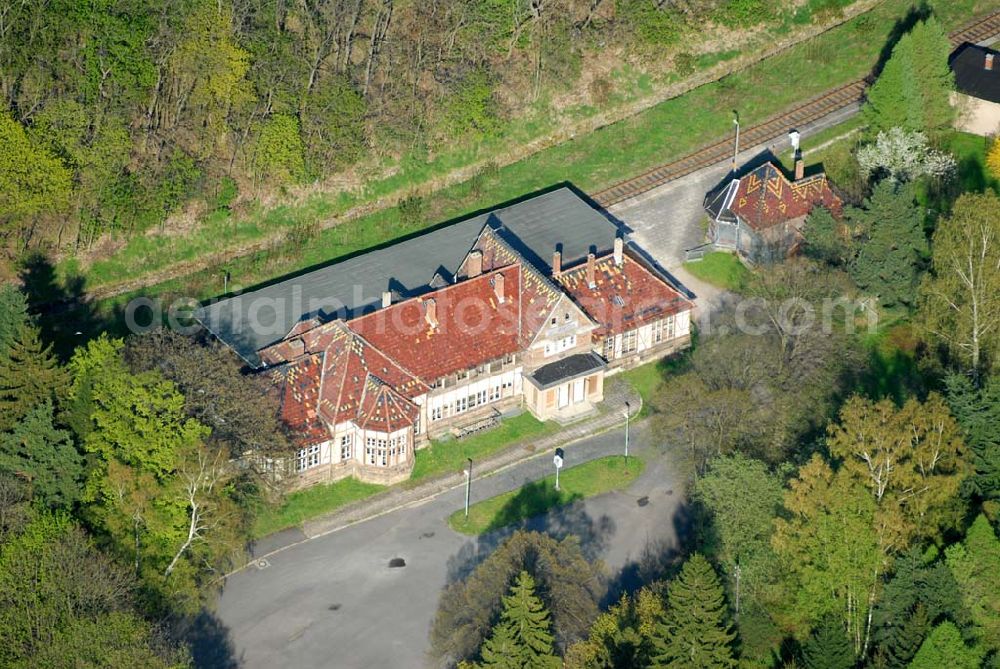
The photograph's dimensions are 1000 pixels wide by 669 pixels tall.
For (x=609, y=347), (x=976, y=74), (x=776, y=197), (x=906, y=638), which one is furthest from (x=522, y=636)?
(x=976, y=74)

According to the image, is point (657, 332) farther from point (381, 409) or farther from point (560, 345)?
point (381, 409)

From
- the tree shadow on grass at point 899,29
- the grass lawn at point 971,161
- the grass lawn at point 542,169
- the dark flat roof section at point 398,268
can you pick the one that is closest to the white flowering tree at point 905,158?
the grass lawn at point 971,161

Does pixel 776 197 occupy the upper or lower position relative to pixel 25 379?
upper

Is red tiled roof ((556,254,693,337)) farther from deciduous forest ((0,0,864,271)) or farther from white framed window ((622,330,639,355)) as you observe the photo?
deciduous forest ((0,0,864,271))

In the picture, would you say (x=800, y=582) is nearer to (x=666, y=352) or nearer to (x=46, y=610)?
(x=666, y=352)

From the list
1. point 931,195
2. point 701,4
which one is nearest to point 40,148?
point 701,4

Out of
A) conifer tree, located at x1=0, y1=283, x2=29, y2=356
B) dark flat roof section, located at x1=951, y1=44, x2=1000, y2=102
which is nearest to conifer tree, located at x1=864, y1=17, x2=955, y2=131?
dark flat roof section, located at x1=951, y1=44, x2=1000, y2=102

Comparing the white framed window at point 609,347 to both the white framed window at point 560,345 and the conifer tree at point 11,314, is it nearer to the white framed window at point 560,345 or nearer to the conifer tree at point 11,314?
the white framed window at point 560,345
